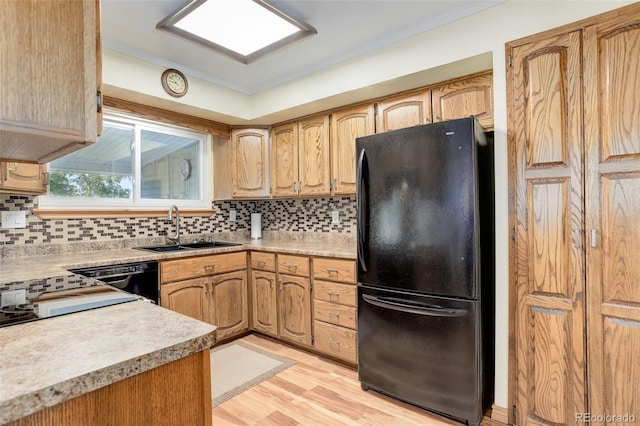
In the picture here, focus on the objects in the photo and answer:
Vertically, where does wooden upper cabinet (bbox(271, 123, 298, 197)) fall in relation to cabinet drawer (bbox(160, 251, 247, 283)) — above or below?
above

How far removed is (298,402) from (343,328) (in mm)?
592

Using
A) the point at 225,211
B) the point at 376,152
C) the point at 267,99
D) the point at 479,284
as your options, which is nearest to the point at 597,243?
the point at 479,284

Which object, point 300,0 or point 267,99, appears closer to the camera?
point 300,0

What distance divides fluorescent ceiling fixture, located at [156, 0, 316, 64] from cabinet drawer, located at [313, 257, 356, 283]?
1514 millimetres

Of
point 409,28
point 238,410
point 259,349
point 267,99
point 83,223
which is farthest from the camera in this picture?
point 267,99

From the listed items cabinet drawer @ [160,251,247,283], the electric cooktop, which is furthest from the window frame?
the electric cooktop

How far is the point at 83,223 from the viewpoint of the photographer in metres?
2.57

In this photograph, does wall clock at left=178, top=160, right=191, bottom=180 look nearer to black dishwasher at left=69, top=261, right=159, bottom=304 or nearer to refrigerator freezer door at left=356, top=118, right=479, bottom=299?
black dishwasher at left=69, top=261, right=159, bottom=304

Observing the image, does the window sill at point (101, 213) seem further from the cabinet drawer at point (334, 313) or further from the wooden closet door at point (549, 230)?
the wooden closet door at point (549, 230)

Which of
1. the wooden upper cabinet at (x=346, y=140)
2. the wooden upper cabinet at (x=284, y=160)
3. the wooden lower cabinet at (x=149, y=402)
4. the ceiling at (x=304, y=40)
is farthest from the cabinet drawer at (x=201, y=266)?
the wooden lower cabinet at (x=149, y=402)

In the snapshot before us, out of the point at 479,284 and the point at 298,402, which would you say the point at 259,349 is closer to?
the point at 298,402

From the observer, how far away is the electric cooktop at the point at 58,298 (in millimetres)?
890

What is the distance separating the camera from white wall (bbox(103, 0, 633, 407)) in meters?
1.77

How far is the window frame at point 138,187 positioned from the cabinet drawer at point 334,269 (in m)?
1.46
